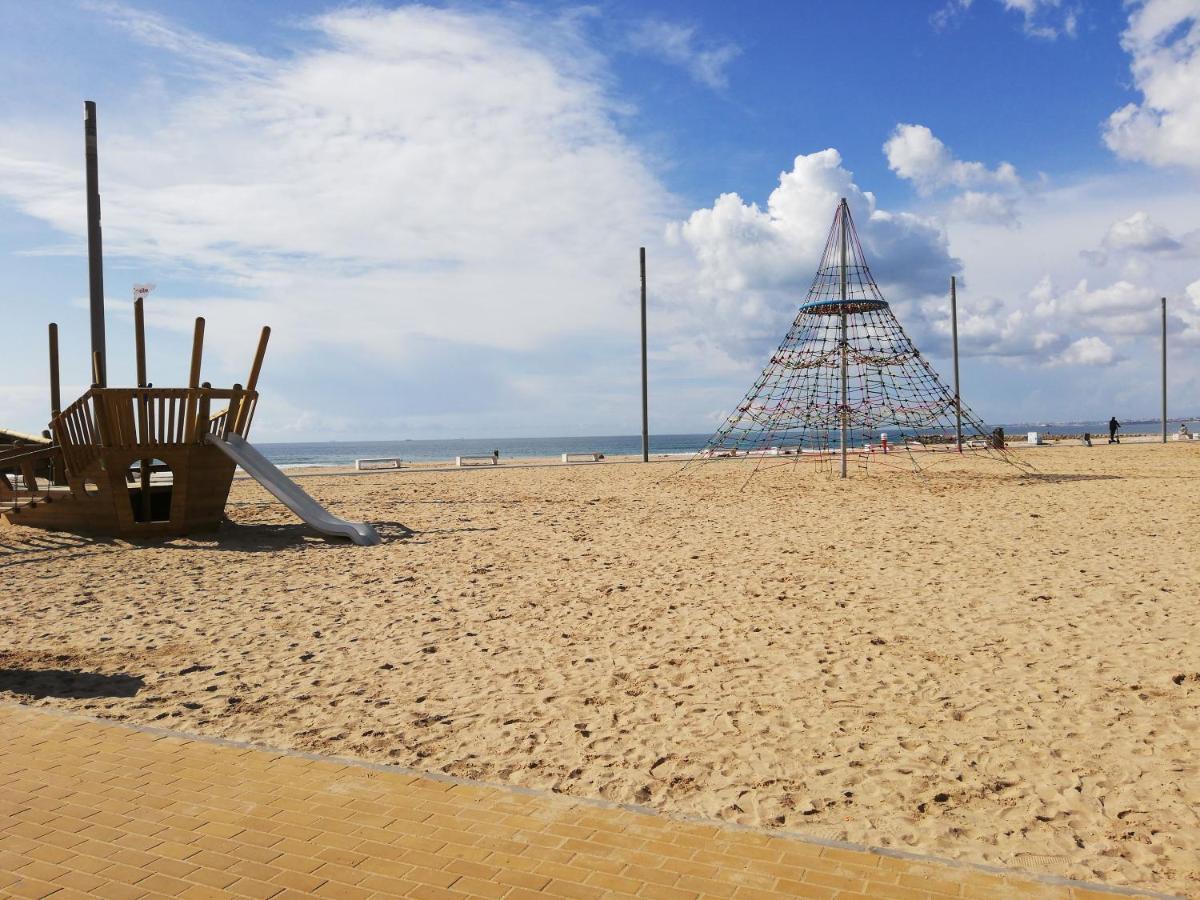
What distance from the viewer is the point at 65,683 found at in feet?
20.2

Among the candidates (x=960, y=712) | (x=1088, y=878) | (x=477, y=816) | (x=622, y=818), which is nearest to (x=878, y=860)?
(x=1088, y=878)

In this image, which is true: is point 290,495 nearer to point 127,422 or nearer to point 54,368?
point 127,422

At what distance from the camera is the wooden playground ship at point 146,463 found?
12805 millimetres

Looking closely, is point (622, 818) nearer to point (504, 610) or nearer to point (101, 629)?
point (504, 610)

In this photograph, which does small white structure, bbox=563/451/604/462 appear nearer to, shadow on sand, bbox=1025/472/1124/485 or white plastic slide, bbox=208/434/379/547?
shadow on sand, bbox=1025/472/1124/485

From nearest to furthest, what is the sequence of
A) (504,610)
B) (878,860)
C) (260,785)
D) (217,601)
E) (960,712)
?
(878,860) < (260,785) < (960,712) < (504,610) < (217,601)

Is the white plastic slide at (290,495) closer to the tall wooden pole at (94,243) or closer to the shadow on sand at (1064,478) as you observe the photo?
the tall wooden pole at (94,243)

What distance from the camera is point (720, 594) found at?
29.1 ft

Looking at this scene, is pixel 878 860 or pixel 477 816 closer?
pixel 878 860

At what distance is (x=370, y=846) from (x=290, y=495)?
1165 cm

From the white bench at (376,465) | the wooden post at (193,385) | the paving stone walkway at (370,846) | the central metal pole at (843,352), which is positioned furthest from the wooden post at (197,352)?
the white bench at (376,465)

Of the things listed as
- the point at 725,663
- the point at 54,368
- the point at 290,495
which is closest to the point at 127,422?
the point at 290,495

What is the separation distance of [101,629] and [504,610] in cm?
373

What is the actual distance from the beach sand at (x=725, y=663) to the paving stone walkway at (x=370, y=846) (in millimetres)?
343
